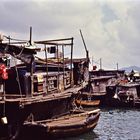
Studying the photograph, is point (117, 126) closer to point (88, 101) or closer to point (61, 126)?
point (61, 126)

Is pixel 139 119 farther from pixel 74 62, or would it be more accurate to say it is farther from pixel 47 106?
pixel 47 106

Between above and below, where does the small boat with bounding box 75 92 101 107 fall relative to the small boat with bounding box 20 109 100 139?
above

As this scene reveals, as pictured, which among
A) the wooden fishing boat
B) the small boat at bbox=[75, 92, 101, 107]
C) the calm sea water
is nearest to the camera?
the wooden fishing boat

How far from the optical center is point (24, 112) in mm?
22047

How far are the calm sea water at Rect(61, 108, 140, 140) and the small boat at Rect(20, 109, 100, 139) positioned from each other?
2.19 ft

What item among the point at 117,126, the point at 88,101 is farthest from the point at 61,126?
the point at 88,101

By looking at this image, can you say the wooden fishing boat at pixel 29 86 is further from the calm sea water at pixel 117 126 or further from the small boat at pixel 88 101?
the small boat at pixel 88 101

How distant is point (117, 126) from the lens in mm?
33188

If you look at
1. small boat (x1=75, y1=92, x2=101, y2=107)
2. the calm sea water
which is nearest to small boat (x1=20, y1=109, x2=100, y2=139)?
the calm sea water

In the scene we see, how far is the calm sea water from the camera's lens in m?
27.4

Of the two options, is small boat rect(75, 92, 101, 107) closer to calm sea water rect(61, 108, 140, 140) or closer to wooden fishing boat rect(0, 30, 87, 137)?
calm sea water rect(61, 108, 140, 140)

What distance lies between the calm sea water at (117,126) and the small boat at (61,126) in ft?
2.19

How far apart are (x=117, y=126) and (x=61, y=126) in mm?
10872

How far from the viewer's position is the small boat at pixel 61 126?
2178 cm
